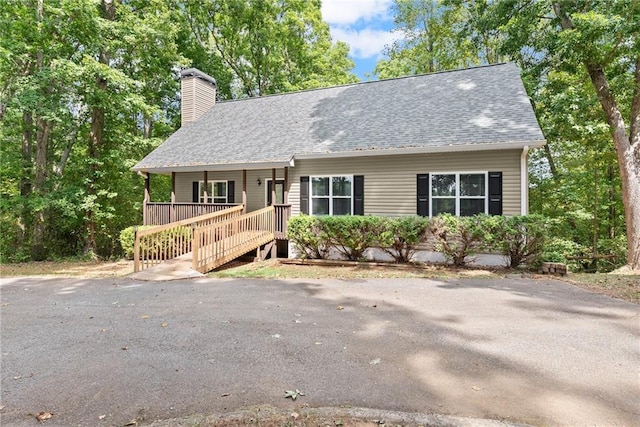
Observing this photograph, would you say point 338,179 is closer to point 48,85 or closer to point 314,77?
point 48,85

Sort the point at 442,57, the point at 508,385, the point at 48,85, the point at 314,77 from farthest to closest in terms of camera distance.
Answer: the point at 314,77 → the point at 442,57 → the point at 48,85 → the point at 508,385

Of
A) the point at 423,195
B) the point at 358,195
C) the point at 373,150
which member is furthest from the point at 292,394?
the point at 358,195

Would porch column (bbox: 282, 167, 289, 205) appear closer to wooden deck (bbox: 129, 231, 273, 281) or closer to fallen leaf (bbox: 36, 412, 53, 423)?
wooden deck (bbox: 129, 231, 273, 281)

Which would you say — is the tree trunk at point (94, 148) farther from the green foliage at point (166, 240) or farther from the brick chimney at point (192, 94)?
the green foliage at point (166, 240)

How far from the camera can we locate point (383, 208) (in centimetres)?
1025

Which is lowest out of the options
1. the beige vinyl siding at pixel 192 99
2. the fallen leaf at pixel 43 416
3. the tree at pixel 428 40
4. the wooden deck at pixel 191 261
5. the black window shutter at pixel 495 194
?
the fallen leaf at pixel 43 416

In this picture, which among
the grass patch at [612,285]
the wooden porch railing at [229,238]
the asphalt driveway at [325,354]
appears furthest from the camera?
the wooden porch railing at [229,238]

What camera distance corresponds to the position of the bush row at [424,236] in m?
8.09

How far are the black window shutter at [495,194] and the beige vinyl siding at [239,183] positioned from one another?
6.82m

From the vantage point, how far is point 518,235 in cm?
805

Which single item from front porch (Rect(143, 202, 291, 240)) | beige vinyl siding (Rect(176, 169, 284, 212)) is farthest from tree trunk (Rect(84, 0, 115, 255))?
beige vinyl siding (Rect(176, 169, 284, 212))

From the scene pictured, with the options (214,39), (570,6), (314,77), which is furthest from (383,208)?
(214,39)

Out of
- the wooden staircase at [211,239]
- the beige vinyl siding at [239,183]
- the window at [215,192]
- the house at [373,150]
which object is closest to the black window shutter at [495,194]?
the house at [373,150]

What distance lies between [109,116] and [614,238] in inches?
888
